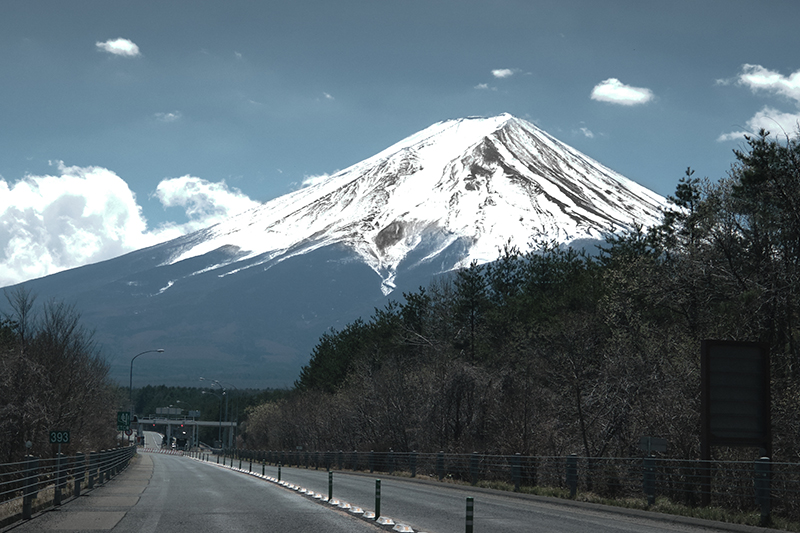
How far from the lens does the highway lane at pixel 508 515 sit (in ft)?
54.4

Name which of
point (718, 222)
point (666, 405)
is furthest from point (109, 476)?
point (718, 222)

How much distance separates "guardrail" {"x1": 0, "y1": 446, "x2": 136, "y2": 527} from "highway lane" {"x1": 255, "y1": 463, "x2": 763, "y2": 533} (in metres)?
7.59

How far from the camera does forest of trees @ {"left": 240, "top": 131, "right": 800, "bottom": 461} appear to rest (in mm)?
25156

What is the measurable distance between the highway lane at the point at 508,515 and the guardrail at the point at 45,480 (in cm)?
759

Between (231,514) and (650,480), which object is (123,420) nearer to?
(231,514)

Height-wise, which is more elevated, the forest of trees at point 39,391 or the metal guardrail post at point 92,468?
the forest of trees at point 39,391

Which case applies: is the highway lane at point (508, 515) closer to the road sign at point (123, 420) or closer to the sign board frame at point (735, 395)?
the sign board frame at point (735, 395)

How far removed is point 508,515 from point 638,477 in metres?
7.20

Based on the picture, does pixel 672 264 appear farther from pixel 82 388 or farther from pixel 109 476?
pixel 82 388

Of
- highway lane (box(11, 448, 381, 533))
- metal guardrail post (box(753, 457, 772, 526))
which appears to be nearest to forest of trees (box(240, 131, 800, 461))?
metal guardrail post (box(753, 457, 772, 526))

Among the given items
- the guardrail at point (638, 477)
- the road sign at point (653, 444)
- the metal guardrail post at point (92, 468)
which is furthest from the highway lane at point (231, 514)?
the road sign at point (653, 444)

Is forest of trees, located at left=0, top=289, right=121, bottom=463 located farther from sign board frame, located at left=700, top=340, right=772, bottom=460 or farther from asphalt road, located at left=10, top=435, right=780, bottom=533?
sign board frame, located at left=700, top=340, right=772, bottom=460

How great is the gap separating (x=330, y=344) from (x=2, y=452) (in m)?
64.7

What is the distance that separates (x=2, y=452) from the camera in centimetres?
3353
